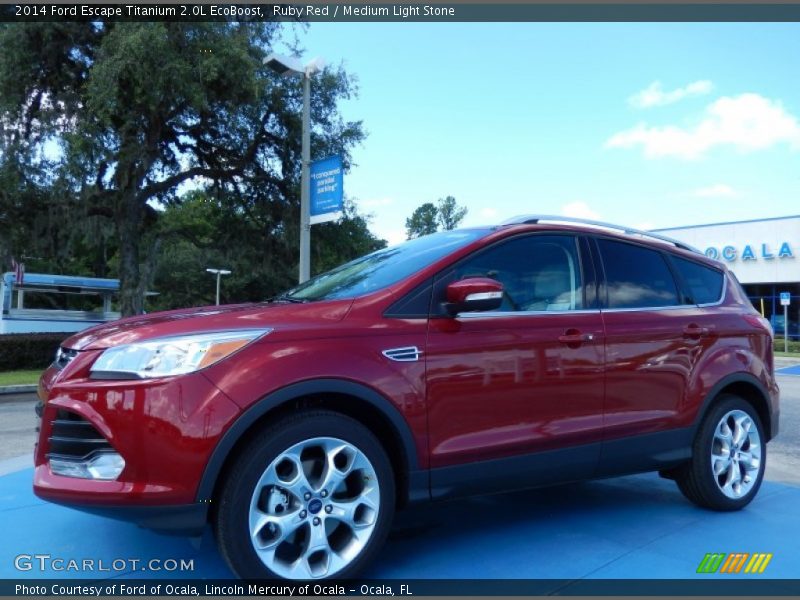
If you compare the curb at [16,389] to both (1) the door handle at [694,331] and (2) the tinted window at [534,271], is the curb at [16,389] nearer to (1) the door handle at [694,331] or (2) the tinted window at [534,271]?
(2) the tinted window at [534,271]

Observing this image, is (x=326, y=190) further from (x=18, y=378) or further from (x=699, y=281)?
(x=18, y=378)

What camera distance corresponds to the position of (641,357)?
13.0 feet

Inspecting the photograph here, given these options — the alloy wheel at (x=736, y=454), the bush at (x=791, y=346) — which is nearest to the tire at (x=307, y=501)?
the alloy wheel at (x=736, y=454)

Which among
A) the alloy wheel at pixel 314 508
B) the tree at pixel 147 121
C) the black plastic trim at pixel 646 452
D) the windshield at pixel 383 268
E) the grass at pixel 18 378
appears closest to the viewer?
the alloy wheel at pixel 314 508

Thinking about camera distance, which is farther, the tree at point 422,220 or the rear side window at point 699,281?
the tree at point 422,220

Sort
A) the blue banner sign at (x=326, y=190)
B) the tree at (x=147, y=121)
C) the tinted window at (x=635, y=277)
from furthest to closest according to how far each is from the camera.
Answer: the tree at (x=147, y=121) → the blue banner sign at (x=326, y=190) → the tinted window at (x=635, y=277)

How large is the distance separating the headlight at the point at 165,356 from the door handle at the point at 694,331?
2.76m

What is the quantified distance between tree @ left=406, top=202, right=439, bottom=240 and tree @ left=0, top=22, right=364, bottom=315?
66741 mm

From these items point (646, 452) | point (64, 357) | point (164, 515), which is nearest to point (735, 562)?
point (646, 452)

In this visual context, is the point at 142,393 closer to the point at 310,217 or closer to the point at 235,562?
the point at 235,562

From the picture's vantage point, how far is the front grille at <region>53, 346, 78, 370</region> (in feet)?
10.0

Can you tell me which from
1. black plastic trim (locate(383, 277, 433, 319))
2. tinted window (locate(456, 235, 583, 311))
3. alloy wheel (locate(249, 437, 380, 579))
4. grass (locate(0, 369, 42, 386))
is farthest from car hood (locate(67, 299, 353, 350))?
grass (locate(0, 369, 42, 386))

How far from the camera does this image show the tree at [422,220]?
87625 mm

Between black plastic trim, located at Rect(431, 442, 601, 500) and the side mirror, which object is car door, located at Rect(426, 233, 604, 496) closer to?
black plastic trim, located at Rect(431, 442, 601, 500)
